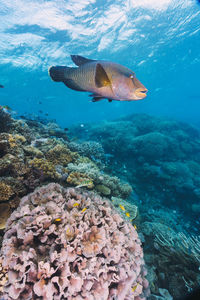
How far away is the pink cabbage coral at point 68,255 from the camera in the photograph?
191 cm

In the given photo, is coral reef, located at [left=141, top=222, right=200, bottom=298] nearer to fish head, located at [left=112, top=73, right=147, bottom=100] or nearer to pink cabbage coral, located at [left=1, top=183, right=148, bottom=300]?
pink cabbage coral, located at [left=1, top=183, right=148, bottom=300]

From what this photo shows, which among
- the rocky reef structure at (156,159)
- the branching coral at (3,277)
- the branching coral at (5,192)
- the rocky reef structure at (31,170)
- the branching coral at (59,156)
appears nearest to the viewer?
the branching coral at (3,277)

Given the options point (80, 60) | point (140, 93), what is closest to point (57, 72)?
point (80, 60)

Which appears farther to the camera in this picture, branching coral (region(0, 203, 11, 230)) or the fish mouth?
branching coral (region(0, 203, 11, 230))

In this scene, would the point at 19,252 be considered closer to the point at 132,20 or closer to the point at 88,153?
the point at 88,153

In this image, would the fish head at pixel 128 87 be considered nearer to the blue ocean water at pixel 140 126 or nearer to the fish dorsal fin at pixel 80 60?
the fish dorsal fin at pixel 80 60

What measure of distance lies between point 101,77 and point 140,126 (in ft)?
61.3

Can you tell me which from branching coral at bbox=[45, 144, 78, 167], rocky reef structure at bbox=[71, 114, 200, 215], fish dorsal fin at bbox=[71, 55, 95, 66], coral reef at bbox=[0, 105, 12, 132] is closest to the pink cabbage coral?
fish dorsal fin at bbox=[71, 55, 95, 66]

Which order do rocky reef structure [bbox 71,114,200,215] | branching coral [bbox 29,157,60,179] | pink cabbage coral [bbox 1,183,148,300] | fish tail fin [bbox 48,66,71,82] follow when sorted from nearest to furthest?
fish tail fin [bbox 48,66,71,82] < pink cabbage coral [bbox 1,183,148,300] < branching coral [bbox 29,157,60,179] < rocky reef structure [bbox 71,114,200,215]

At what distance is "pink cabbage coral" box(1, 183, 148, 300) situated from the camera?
75.0 inches

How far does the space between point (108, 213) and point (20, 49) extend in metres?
25.6

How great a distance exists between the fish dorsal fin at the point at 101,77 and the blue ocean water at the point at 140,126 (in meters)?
3.50

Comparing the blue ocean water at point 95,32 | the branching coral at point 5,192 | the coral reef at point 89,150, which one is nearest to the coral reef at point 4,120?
the coral reef at point 89,150

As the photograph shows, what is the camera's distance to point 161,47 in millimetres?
25453
